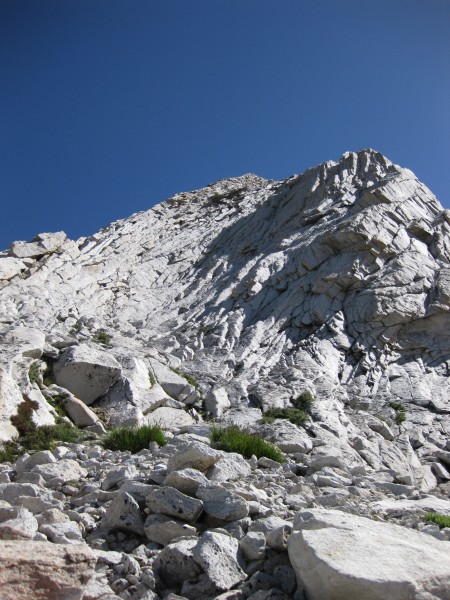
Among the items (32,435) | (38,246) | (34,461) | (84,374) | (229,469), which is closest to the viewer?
(229,469)

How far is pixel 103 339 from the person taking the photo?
2219 cm

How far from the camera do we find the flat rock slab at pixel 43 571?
4.37m

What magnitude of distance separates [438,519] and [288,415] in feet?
33.2

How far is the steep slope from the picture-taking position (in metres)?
19.3

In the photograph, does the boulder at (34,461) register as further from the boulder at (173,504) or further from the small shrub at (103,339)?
the small shrub at (103,339)

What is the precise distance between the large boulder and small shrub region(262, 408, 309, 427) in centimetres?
485

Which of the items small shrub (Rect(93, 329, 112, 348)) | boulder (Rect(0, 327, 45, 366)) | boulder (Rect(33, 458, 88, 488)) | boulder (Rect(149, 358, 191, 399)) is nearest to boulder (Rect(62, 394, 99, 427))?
boulder (Rect(0, 327, 45, 366))

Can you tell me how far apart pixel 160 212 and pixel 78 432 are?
116ft

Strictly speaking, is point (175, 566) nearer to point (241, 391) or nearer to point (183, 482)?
point (183, 482)

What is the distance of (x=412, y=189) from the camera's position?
35656 millimetres

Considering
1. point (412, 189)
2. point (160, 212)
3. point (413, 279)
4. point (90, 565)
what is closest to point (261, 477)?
point (90, 565)

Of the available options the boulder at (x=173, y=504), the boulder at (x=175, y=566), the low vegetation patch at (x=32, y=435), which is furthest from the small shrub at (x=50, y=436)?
the boulder at (x=175, y=566)

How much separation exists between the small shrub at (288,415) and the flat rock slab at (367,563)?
1126 cm

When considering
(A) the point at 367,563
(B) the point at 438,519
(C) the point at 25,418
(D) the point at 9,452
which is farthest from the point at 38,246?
(A) the point at 367,563
